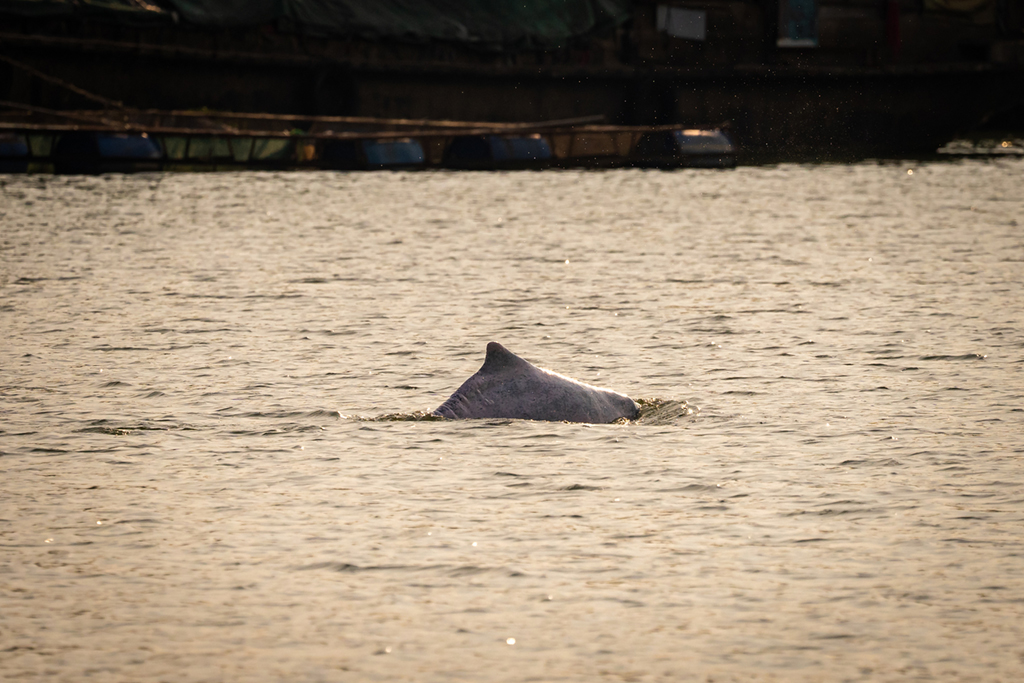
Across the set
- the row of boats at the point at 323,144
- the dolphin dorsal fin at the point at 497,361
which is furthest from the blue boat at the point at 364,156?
the dolphin dorsal fin at the point at 497,361

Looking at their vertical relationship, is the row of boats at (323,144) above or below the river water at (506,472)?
above

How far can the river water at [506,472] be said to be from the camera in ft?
14.3

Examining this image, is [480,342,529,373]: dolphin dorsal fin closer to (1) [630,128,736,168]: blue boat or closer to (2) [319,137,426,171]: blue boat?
(2) [319,137,426,171]: blue boat

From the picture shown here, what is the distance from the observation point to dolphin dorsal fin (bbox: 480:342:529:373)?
298 inches

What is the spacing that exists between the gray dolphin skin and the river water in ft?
0.53

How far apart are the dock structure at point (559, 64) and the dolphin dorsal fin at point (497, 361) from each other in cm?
2135

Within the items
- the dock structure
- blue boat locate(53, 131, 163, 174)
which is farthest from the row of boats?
the dock structure

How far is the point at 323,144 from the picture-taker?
1118 inches

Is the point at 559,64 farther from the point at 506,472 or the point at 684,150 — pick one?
the point at 506,472

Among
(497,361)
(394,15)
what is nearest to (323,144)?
(394,15)

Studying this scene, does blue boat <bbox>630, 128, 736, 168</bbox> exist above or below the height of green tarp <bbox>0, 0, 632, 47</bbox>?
below

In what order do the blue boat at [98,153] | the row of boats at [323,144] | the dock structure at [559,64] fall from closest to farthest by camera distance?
1. the blue boat at [98,153]
2. the row of boats at [323,144]
3. the dock structure at [559,64]

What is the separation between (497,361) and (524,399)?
24 cm

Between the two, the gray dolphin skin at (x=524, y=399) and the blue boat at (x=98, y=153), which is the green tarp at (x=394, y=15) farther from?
the gray dolphin skin at (x=524, y=399)
